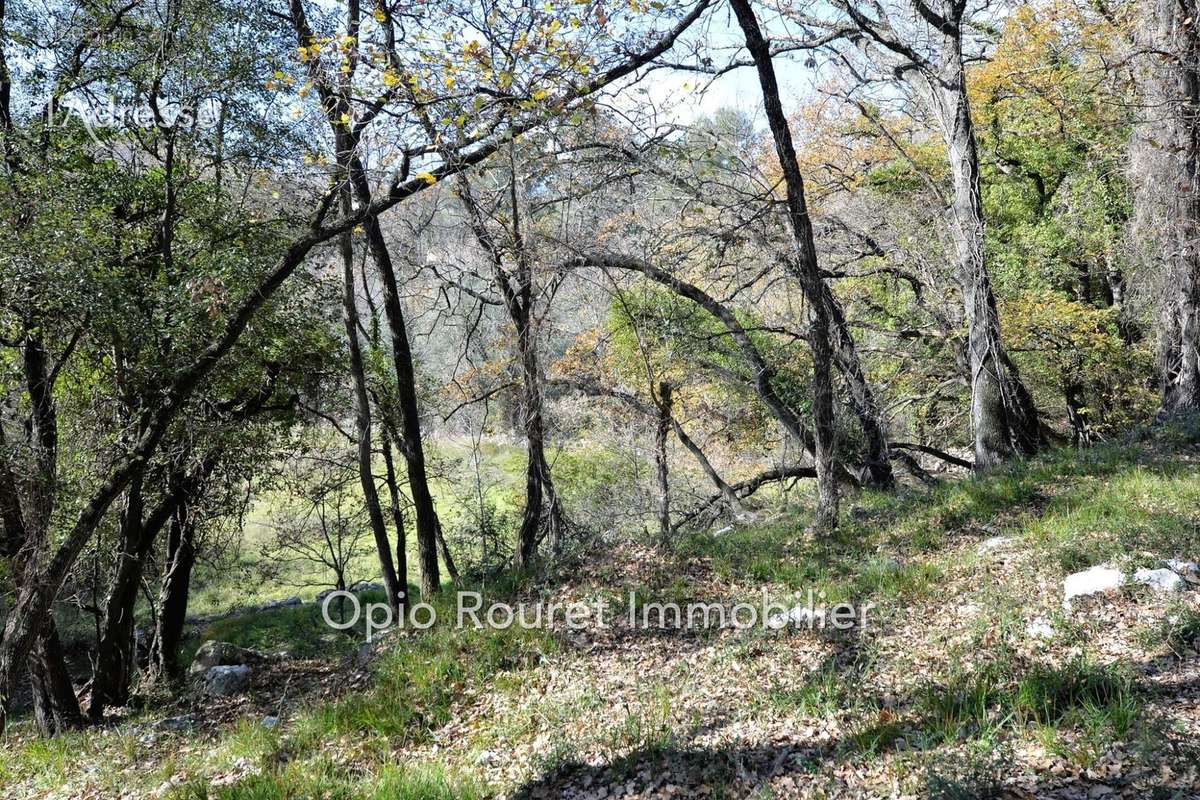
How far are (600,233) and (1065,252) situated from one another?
12.7 metres

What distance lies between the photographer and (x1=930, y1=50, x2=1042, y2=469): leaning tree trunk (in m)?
9.91

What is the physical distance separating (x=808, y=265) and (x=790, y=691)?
187 inches

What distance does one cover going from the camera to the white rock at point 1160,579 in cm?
511

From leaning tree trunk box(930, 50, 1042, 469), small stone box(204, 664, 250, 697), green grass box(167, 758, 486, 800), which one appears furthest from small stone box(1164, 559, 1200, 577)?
small stone box(204, 664, 250, 697)

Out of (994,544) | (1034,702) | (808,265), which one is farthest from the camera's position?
(808,265)

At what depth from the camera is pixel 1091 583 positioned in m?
5.36

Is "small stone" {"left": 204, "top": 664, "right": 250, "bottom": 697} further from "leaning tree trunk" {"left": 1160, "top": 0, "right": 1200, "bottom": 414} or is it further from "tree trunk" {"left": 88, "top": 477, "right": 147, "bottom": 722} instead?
"leaning tree trunk" {"left": 1160, "top": 0, "right": 1200, "bottom": 414}

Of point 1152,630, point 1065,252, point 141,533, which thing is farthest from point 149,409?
point 1065,252

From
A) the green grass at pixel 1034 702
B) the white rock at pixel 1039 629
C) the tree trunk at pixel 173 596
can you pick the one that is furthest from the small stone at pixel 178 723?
the white rock at pixel 1039 629

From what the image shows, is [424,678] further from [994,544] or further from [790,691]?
[994,544]

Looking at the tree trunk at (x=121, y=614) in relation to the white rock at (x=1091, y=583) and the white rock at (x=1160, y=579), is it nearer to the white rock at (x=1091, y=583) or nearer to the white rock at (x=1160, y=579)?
the white rock at (x=1091, y=583)

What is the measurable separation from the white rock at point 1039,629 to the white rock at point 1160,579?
83 centimetres

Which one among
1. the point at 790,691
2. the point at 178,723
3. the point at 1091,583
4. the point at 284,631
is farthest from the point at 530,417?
the point at 284,631

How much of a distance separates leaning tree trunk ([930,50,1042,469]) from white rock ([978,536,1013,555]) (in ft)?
12.1
